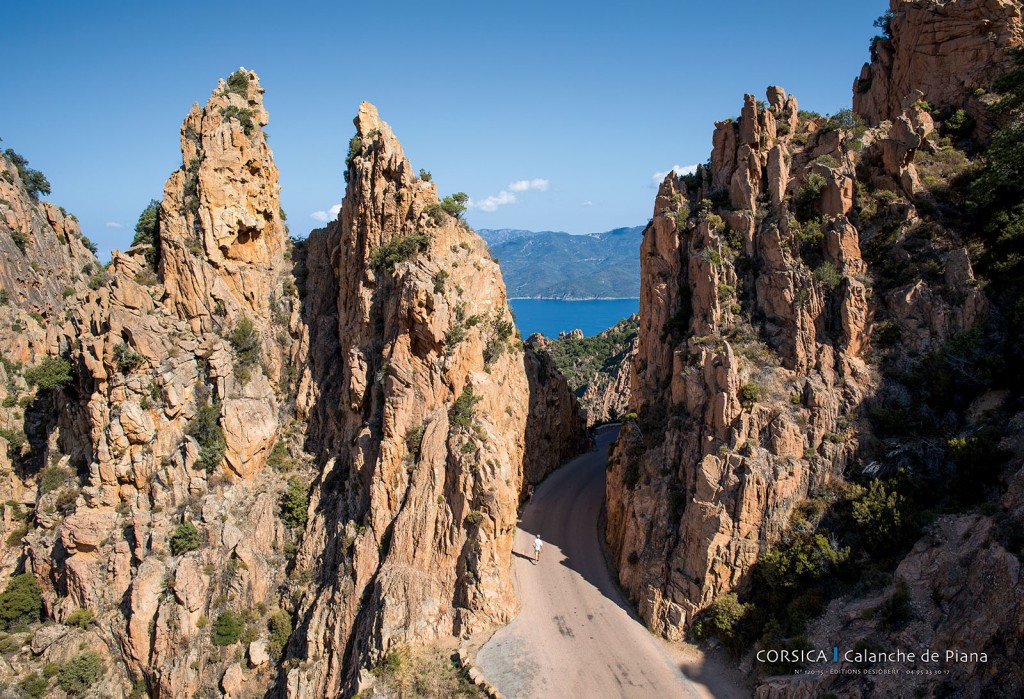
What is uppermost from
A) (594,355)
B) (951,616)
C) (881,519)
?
(881,519)

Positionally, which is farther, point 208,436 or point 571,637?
point 208,436

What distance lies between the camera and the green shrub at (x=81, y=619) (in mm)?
32531

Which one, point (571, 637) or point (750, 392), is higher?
point (750, 392)

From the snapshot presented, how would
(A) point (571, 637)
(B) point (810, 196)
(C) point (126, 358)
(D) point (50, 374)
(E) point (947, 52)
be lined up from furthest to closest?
(D) point (50, 374)
(C) point (126, 358)
(E) point (947, 52)
(B) point (810, 196)
(A) point (571, 637)

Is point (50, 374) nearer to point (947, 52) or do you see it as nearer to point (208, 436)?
point (208, 436)

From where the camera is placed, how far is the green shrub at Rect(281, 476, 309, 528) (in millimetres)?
35188

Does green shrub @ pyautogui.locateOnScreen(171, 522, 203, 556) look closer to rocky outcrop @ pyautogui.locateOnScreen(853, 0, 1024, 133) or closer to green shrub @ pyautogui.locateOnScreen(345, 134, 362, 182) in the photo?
green shrub @ pyautogui.locateOnScreen(345, 134, 362, 182)

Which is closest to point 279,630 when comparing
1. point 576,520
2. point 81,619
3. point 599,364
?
point 81,619

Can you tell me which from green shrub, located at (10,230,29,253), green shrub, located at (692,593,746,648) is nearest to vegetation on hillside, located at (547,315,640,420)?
green shrub, located at (692,593,746,648)

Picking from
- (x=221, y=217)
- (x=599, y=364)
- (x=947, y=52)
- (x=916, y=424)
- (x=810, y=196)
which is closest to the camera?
(x=916, y=424)

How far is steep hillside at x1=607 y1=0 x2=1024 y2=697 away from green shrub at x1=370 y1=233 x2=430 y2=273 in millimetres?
12620

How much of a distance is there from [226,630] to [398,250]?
2224cm

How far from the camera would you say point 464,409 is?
31406mm

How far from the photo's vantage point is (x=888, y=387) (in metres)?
25.8
